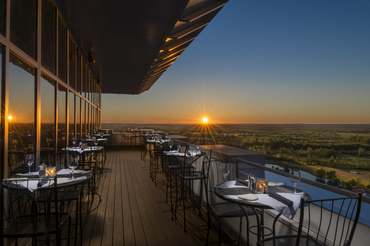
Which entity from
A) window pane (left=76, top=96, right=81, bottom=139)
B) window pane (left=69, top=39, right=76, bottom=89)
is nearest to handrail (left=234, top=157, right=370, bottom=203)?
window pane (left=69, top=39, right=76, bottom=89)

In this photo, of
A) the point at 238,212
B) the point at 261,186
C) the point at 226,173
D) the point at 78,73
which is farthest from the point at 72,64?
the point at 261,186

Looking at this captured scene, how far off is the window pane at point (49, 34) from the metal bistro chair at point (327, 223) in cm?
369

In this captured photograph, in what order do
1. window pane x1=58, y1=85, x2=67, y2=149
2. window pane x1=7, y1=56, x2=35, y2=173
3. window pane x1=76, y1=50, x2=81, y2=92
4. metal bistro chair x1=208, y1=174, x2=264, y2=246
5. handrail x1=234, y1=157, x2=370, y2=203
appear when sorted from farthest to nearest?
1. window pane x1=76, y1=50, x2=81, y2=92
2. window pane x1=58, y1=85, x2=67, y2=149
3. window pane x1=7, y1=56, x2=35, y2=173
4. metal bistro chair x1=208, y1=174, x2=264, y2=246
5. handrail x1=234, y1=157, x2=370, y2=203

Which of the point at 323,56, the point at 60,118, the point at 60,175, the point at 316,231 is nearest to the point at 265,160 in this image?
the point at 316,231

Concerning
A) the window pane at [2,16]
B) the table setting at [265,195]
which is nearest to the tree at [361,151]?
the table setting at [265,195]

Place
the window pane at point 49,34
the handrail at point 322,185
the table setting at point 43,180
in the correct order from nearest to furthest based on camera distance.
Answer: the handrail at point 322,185, the table setting at point 43,180, the window pane at point 49,34

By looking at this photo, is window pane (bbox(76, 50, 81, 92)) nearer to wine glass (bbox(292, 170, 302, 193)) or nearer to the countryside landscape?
the countryside landscape

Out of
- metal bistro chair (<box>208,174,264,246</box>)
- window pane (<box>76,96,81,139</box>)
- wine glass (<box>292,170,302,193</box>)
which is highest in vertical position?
window pane (<box>76,96,81,139</box>)

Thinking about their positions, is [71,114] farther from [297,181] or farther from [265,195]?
[297,181]

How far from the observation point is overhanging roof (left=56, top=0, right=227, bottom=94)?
13.4 ft

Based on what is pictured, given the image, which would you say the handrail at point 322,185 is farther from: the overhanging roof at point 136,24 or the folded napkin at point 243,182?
the overhanging roof at point 136,24

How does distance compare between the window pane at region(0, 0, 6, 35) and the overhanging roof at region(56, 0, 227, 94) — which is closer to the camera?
the window pane at region(0, 0, 6, 35)

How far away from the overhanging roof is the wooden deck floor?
285cm

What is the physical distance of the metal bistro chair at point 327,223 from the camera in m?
1.72
